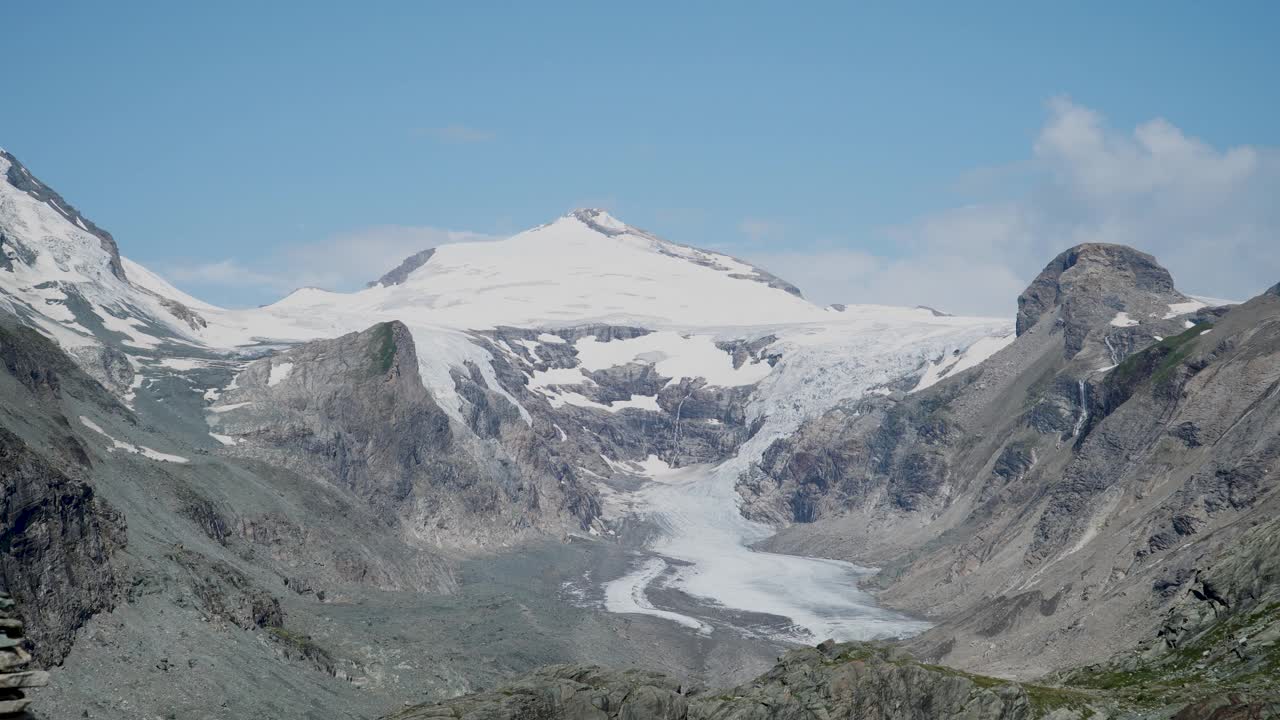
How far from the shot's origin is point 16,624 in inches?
677

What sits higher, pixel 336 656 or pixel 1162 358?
pixel 1162 358

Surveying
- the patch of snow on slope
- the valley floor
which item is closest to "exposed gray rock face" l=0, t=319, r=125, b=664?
the valley floor

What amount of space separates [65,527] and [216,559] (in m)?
20.9

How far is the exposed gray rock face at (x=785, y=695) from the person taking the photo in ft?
181

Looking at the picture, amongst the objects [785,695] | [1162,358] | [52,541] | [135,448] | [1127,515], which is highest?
[1162,358]

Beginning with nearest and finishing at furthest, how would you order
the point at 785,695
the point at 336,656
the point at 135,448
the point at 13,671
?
the point at 13,671 → the point at 785,695 → the point at 336,656 → the point at 135,448

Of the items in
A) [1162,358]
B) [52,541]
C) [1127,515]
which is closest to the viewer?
[52,541]

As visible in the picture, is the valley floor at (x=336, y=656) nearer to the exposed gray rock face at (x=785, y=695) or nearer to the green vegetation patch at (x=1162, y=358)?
the exposed gray rock face at (x=785, y=695)

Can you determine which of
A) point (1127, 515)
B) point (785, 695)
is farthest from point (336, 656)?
point (1127, 515)

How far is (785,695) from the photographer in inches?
2318

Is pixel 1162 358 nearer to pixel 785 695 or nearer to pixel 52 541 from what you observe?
pixel 785 695

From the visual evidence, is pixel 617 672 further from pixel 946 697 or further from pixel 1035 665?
pixel 1035 665

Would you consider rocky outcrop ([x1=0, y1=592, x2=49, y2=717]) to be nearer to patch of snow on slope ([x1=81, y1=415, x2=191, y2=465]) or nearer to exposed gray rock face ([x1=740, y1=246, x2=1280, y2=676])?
exposed gray rock face ([x1=740, y1=246, x2=1280, y2=676])

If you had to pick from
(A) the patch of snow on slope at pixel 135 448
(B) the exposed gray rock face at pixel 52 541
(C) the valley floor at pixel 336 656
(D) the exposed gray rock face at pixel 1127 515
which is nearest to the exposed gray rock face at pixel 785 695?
(C) the valley floor at pixel 336 656
